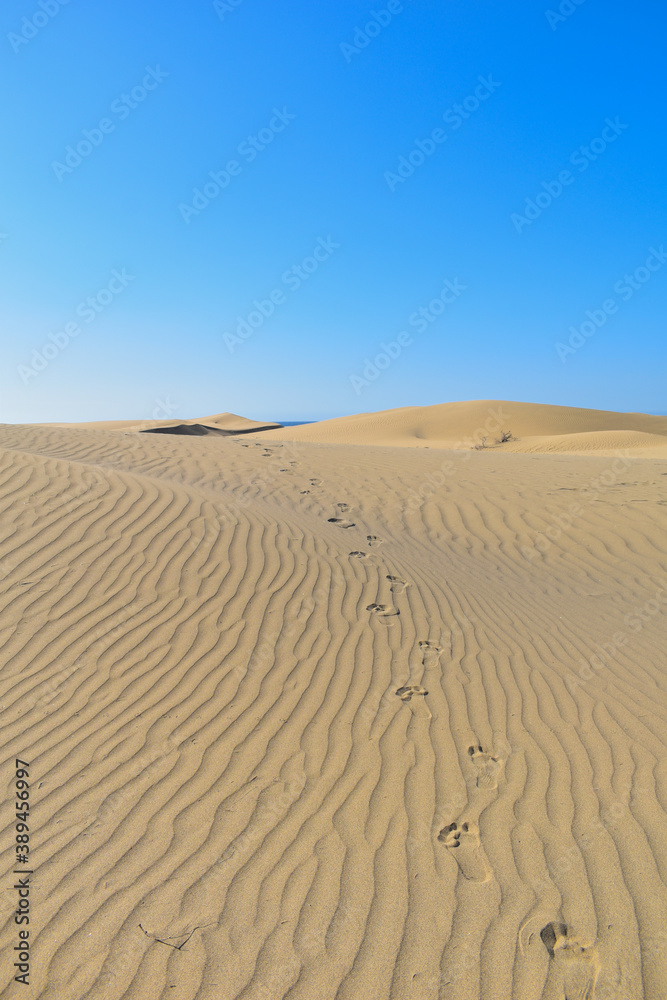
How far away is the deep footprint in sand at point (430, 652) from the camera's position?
4281 millimetres

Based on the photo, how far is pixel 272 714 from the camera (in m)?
3.61

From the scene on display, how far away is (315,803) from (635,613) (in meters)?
4.12

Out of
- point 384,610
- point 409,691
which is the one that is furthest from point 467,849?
point 384,610

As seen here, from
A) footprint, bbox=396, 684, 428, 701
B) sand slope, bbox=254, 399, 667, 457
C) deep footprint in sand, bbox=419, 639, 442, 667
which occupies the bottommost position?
footprint, bbox=396, 684, 428, 701

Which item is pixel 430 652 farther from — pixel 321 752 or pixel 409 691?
pixel 321 752

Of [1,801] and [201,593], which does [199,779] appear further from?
[201,593]

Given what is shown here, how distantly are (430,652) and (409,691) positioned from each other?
58 cm

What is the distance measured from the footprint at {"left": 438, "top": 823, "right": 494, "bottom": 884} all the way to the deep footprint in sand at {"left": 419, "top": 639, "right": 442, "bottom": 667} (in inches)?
58.4

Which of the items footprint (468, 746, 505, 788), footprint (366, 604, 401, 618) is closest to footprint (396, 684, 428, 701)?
footprint (468, 746, 505, 788)

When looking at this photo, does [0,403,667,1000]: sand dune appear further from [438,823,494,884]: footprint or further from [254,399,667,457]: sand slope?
[254,399,667,457]: sand slope

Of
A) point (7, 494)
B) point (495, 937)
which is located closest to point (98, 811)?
point (495, 937)

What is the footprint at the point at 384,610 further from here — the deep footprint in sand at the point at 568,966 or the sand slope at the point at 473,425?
the sand slope at the point at 473,425

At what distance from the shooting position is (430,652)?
443 centimetres

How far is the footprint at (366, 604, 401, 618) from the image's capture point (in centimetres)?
490
